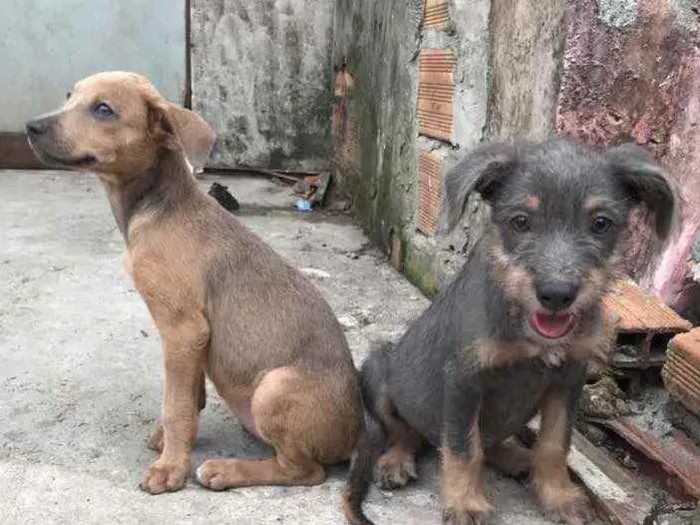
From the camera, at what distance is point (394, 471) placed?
10.4 feet

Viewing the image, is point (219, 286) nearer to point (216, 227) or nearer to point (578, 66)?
point (216, 227)

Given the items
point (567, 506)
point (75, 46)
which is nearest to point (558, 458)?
Answer: point (567, 506)

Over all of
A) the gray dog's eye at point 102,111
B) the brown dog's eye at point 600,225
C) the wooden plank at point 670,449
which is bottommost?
the wooden plank at point 670,449

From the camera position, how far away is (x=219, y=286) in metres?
3.11

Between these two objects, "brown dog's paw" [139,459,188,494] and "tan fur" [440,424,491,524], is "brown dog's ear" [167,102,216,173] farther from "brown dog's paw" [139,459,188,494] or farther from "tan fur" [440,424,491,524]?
"tan fur" [440,424,491,524]

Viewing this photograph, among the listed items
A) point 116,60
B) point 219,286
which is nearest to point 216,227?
point 219,286

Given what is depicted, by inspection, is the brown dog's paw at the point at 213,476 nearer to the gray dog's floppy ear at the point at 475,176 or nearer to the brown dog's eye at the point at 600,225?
the gray dog's floppy ear at the point at 475,176

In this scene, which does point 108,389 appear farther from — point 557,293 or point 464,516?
point 557,293

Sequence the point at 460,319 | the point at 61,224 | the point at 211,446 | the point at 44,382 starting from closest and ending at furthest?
the point at 460,319 < the point at 211,446 < the point at 44,382 < the point at 61,224

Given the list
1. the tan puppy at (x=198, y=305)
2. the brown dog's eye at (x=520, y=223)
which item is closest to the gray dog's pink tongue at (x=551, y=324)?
the brown dog's eye at (x=520, y=223)

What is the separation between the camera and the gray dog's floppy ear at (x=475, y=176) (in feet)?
8.38

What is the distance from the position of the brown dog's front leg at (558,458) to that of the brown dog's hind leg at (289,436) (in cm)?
76

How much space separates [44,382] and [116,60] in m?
7.04

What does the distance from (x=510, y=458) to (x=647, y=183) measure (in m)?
1.38
